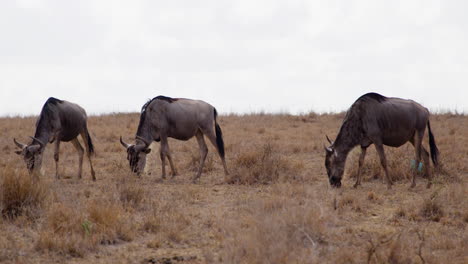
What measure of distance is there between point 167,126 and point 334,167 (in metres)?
3.96

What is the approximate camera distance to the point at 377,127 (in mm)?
11195

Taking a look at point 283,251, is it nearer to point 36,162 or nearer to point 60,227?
point 60,227

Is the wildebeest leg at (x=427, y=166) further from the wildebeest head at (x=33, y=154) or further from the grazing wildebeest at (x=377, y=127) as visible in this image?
the wildebeest head at (x=33, y=154)

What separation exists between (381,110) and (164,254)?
20.6ft

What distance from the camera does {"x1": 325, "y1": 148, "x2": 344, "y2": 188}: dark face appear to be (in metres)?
11.3

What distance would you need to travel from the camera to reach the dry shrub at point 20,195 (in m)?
7.70

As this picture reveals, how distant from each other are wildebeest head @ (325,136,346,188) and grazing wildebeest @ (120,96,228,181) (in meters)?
2.46

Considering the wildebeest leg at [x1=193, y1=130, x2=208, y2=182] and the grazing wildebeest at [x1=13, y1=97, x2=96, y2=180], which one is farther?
the wildebeest leg at [x1=193, y1=130, x2=208, y2=182]

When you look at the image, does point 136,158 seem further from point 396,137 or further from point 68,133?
point 396,137

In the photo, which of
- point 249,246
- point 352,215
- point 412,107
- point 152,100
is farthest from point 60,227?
point 412,107

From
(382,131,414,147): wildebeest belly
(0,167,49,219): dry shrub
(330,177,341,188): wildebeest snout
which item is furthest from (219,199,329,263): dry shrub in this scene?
(382,131,414,147): wildebeest belly

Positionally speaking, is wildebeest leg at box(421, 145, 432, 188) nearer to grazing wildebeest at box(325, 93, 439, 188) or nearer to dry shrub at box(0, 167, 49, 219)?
grazing wildebeest at box(325, 93, 439, 188)

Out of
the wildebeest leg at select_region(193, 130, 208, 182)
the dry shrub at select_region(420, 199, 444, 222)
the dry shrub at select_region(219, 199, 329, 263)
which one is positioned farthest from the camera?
the wildebeest leg at select_region(193, 130, 208, 182)

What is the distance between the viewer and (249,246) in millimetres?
5836
